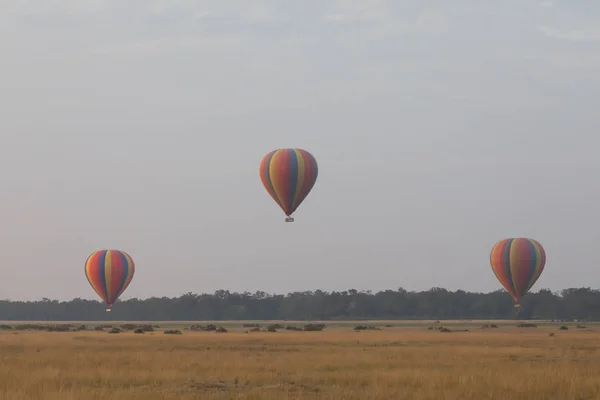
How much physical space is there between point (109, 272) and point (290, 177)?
3616 cm

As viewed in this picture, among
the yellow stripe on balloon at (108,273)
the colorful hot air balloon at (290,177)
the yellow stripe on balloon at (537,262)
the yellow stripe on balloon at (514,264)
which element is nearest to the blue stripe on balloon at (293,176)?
the colorful hot air balloon at (290,177)

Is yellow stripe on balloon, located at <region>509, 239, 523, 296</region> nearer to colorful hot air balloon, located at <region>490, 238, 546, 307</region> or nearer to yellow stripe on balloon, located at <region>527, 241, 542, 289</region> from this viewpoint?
colorful hot air balloon, located at <region>490, 238, 546, 307</region>

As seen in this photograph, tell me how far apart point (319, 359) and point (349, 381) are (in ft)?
42.9

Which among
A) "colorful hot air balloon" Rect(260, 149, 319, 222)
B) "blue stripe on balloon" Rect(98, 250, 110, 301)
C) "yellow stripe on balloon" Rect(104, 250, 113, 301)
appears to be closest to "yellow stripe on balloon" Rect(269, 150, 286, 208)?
"colorful hot air balloon" Rect(260, 149, 319, 222)

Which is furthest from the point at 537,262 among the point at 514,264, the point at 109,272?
the point at 109,272

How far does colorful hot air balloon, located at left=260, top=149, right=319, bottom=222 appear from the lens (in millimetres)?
76438

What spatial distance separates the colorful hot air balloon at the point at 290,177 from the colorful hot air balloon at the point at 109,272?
33231 mm

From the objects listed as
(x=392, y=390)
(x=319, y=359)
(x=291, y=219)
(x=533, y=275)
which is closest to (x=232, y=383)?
(x=392, y=390)

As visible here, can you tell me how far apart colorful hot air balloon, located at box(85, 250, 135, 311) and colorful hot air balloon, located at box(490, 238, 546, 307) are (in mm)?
42019

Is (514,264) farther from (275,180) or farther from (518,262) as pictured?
(275,180)

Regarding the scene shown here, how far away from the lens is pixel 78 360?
40875 mm

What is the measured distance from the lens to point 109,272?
104m

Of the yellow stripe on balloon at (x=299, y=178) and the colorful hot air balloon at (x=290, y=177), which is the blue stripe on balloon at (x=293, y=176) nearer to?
the colorful hot air balloon at (x=290, y=177)

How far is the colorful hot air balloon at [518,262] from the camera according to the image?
98.9 meters
